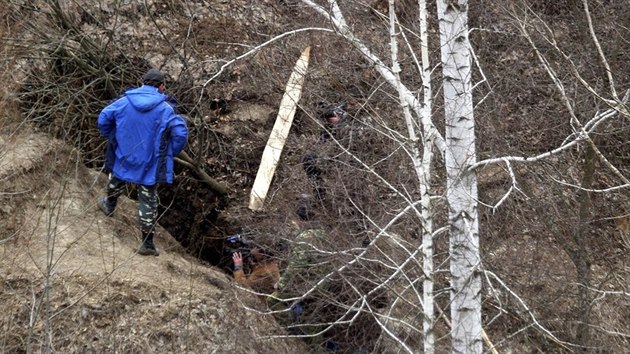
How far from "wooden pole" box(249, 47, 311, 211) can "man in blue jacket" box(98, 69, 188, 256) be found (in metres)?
2.61

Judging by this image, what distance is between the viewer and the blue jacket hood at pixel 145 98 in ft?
27.1

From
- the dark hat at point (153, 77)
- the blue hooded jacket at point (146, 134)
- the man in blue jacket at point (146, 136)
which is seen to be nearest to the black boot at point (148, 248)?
the man in blue jacket at point (146, 136)

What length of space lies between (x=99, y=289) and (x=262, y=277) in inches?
70.8

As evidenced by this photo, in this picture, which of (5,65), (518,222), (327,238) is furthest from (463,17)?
(5,65)

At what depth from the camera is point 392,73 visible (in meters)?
6.99

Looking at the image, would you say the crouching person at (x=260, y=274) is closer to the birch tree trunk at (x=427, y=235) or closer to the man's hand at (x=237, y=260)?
the man's hand at (x=237, y=260)

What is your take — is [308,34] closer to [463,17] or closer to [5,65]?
[5,65]

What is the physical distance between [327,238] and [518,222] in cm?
254

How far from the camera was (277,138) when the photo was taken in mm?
11383

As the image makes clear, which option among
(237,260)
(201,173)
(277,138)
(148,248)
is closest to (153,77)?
(148,248)

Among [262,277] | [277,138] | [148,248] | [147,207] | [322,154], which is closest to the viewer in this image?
[147,207]

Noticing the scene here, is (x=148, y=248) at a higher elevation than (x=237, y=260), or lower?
higher

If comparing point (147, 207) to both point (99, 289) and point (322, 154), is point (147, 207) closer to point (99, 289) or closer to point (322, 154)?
point (99, 289)

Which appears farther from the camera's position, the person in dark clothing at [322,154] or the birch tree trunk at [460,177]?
the person in dark clothing at [322,154]
